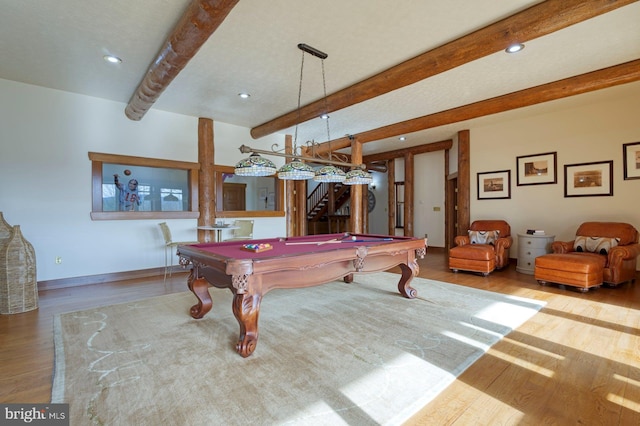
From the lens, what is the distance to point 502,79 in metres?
4.21

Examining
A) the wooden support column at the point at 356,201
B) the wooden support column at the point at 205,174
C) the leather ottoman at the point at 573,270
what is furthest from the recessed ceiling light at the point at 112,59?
the leather ottoman at the point at 573,270

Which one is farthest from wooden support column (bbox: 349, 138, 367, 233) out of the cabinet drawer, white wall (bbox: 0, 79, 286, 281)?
white wall (bbox: 0, 79, 286, 281)

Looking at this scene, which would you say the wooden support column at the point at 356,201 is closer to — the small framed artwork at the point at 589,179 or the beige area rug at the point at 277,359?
the beige area rug at the point at 277,359

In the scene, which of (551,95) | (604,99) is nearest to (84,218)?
(551,95)

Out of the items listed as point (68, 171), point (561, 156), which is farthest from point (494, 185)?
point (68, 171)

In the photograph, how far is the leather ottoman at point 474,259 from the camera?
5.05 meters

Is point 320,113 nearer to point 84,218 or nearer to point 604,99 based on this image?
point 84,218

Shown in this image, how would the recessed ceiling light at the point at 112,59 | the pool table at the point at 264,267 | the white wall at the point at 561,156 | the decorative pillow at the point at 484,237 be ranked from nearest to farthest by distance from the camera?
the pool table at the point at 264,267
the recessed ceiling light at the point at 112,59
the white wall at the point at 561,156
the decorative pillow at the point at 484,237

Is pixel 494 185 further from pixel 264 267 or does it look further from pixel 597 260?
pixel 264 267

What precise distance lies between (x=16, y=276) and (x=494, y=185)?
26.9 ft

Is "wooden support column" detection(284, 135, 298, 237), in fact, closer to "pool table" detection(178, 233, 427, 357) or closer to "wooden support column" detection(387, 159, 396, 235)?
"pool table" detection(178, 233, 427, 357)

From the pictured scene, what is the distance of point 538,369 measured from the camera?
2135 mm

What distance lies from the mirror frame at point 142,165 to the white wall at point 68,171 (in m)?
0.09

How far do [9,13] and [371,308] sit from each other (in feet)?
15.3
